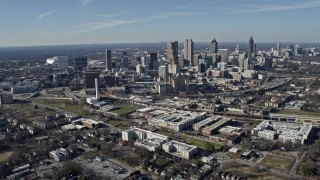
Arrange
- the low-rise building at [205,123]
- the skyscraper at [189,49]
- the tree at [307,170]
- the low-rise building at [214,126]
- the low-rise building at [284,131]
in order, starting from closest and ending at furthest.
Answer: the tree at [307,170] < the low-rise building at [284,131] < the low-rise building at [214,126] < the low-rise building at [205,123] < the skyscraper at [189,49]

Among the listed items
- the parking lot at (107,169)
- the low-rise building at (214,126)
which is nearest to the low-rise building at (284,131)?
the low-rise building at (214,126)

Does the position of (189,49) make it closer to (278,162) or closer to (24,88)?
(24,88)

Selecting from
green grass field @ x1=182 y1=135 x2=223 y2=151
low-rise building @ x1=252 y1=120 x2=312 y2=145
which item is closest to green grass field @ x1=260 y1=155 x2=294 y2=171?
green grass field @ x1=182 y1=135 x2=223 y2=151

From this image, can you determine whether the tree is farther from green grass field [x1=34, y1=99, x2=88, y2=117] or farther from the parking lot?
green grass field [x1=34, y1=99, x2=88, y2=117]

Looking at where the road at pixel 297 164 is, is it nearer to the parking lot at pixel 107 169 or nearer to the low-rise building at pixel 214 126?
the low-rise building at pixel 214 126

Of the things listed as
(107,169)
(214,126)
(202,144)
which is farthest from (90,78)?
(107,169)
